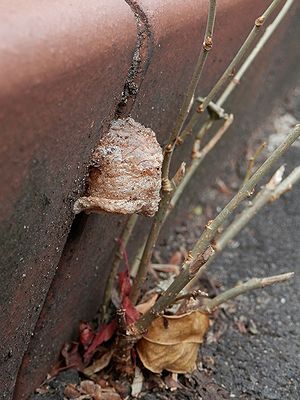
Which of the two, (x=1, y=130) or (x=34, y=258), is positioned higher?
(x=1, y=130)

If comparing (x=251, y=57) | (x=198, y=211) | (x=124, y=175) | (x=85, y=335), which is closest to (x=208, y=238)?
(x=124, y=175)

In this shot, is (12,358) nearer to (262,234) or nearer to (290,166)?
(262,234)

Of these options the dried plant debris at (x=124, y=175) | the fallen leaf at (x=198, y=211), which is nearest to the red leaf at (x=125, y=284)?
the dried plant debris at (x=124, y=175)

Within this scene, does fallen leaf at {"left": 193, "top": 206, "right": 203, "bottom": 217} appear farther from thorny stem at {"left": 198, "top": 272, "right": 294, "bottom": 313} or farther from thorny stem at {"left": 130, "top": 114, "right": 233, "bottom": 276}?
thorny stem at {"left": 198, "top": 272, "right": 294, "bottom": 313}

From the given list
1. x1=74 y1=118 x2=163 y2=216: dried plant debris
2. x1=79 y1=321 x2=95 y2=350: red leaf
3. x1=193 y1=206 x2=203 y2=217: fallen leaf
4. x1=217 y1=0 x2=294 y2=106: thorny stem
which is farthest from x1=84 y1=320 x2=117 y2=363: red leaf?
x1=193 y1=206 x2=203 y2=217: fallen leaf

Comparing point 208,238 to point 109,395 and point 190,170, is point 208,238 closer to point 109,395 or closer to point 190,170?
point 190,170

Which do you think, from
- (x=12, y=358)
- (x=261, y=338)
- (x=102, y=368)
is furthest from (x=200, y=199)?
(x=12, y=358)
